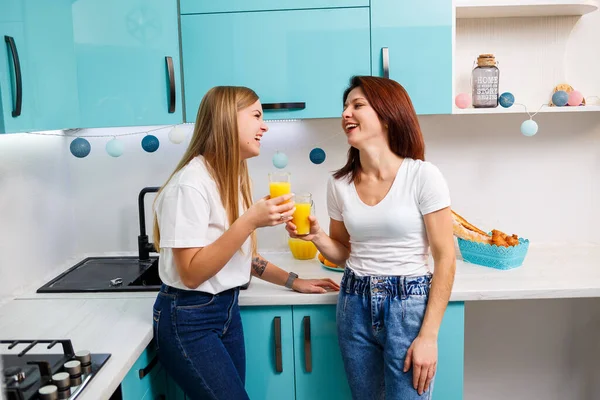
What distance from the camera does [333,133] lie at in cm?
264

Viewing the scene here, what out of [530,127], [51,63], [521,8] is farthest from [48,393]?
[521,8]

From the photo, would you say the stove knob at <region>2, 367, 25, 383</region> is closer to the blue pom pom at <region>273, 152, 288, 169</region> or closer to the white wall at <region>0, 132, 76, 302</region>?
the white wall at <region>0, 132, 76, 302</region>

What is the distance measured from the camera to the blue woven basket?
2.26m

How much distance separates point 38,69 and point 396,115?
3.28 ft

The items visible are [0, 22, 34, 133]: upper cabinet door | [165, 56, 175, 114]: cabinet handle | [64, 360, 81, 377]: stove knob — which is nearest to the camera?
[64, 360, 81, 377]: stove knob

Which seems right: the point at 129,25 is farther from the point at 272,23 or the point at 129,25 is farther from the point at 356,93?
the point at 356,93

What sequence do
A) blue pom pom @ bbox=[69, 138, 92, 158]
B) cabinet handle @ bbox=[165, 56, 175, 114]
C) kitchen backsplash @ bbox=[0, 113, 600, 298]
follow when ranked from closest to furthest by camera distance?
1. cabinet handle @ bbox=[165, 56, 175, 114]
2. blue pom pom @ bbox=[69, 138, 92, 158]
3. kitchen backsplash @ bbox=[0, 113, 600, 298]

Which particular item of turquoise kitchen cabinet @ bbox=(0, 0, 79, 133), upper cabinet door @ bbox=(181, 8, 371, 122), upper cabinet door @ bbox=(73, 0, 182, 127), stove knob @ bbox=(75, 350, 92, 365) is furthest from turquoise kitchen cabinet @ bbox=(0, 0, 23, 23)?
stove knob @ bbox=(75, 350, 92, 365)

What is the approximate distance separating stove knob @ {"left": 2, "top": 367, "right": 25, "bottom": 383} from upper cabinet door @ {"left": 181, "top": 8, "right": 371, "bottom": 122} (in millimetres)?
1155

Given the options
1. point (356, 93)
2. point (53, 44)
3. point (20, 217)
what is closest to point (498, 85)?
point (356, 93)

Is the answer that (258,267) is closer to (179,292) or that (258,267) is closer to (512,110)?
(179,292)

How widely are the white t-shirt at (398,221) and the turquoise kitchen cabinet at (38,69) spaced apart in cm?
88

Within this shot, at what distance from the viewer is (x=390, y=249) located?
176 centimetres

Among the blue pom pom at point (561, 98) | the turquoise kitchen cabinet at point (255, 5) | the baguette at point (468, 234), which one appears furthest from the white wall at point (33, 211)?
the blue pom pom at point (561, 98)
